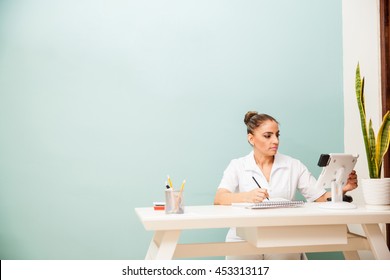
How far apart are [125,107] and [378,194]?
1758mm

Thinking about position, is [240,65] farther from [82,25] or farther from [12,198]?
[12,198]

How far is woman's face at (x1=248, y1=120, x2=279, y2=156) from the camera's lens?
2.96 m

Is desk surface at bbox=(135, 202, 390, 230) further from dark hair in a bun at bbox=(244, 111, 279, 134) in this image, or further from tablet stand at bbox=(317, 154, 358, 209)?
dark hair in a bun at bbox=(244, 111, 279, 134)

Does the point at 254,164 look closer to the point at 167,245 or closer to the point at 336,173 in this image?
the point at 336,173

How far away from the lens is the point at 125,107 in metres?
3.34

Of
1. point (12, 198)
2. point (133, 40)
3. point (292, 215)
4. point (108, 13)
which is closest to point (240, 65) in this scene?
point (133, 40)

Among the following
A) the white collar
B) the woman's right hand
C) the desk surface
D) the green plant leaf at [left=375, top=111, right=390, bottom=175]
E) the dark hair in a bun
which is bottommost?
the desk surface

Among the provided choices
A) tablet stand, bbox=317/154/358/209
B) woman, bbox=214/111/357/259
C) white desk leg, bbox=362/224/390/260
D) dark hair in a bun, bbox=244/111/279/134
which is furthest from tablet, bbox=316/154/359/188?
dark hair in a bun, bbox=244/111/279/134

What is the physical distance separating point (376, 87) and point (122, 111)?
182 centimetres

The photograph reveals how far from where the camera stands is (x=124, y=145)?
131 inches

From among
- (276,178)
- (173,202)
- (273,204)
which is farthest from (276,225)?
(276,178)

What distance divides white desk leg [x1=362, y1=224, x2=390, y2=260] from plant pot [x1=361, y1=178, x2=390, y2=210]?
12 cm

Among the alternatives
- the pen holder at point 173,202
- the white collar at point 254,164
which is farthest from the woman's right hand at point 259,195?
the white collar at point 254,164

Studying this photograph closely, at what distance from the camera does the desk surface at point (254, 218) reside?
2086 millimetres
